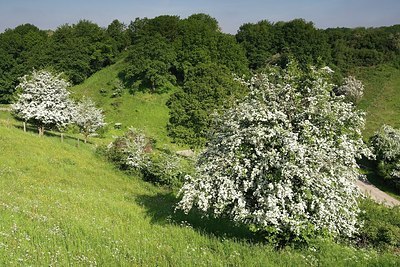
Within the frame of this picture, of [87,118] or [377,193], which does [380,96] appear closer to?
[377,193]

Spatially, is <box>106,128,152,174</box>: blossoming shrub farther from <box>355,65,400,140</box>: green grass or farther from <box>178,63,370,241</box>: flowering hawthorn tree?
<box>355,65,400,140</box>: green grass

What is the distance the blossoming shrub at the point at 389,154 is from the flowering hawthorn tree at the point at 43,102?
33442 mm

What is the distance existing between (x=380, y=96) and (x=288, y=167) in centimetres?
6459

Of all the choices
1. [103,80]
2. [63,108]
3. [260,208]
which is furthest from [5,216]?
[103,80]

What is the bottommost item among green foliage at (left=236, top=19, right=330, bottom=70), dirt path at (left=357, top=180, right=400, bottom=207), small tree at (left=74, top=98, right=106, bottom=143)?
dirt path at (left=357, top=180, right=400, bottom=207)

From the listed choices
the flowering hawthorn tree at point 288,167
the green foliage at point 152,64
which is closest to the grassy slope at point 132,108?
the green foliage at point 152,64

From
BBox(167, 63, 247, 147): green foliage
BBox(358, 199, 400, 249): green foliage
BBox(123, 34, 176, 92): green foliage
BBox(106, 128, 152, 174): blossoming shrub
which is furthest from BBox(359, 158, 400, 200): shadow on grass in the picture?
BBox(123, 34, 176, 92): green foliage

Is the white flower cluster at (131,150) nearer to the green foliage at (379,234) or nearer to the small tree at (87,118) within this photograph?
the small tree at (87,118)

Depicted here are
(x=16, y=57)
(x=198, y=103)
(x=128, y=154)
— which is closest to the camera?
(x=128, y=154)

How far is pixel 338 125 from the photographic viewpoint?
11766 mm

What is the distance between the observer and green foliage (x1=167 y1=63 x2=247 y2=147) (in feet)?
148

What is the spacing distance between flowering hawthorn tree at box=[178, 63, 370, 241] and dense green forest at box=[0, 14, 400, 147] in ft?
155

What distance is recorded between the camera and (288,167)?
1071 cm

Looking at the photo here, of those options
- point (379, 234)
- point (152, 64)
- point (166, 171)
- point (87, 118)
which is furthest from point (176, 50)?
point (379, 234)
